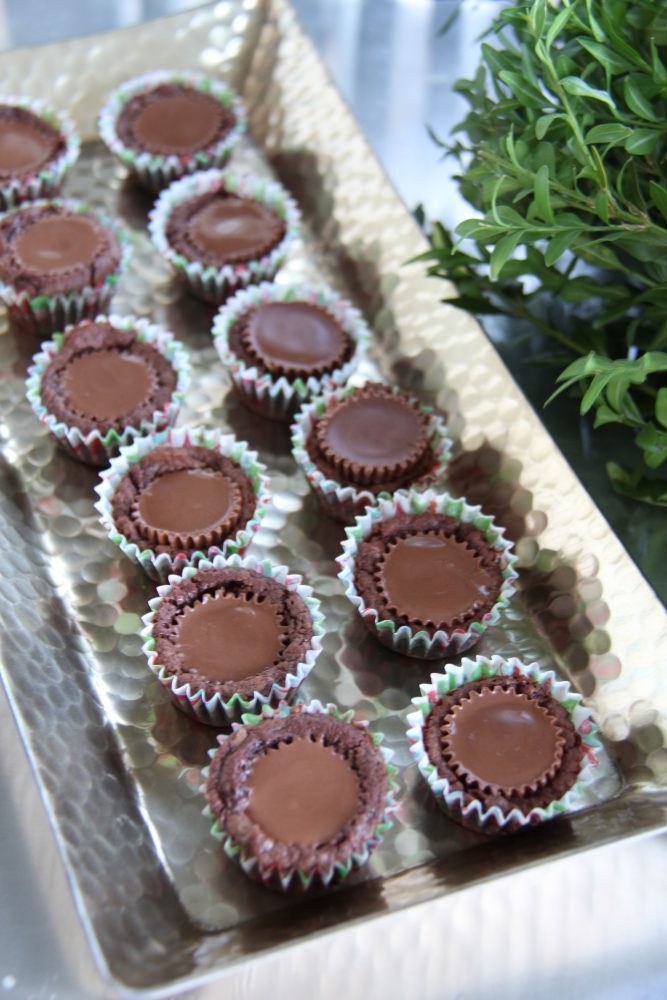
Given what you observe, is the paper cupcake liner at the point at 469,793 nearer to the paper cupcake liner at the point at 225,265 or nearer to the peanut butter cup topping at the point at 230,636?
the peanut butter cup topping at the point at 230,636

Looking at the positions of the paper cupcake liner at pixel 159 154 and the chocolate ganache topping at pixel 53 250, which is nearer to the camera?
the chocolate ganache topping at pixel 53 250

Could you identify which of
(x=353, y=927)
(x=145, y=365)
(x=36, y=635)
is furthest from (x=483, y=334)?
(x=353, y=927)

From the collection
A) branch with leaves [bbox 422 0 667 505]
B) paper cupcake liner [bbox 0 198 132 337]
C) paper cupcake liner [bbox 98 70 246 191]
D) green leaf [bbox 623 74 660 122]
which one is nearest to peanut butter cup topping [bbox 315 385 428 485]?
branch with leaves [bbox 422 0 667 505]

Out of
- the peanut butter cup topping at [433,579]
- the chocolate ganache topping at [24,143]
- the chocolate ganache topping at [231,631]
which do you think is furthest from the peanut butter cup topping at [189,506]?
the chocolate ganache topping at [24,143]

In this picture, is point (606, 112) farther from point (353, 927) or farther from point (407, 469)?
point (353, 927)

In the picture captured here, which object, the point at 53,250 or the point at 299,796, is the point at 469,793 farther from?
the point at 53,250

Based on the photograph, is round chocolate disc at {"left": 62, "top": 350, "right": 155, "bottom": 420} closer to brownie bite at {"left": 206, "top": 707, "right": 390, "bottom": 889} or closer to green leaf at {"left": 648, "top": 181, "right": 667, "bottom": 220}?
brownie bite at {"left": 206, "top": 707, "right": 390, "bottom": 889}

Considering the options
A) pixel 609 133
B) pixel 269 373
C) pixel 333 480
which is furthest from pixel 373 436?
pixel 609 133
